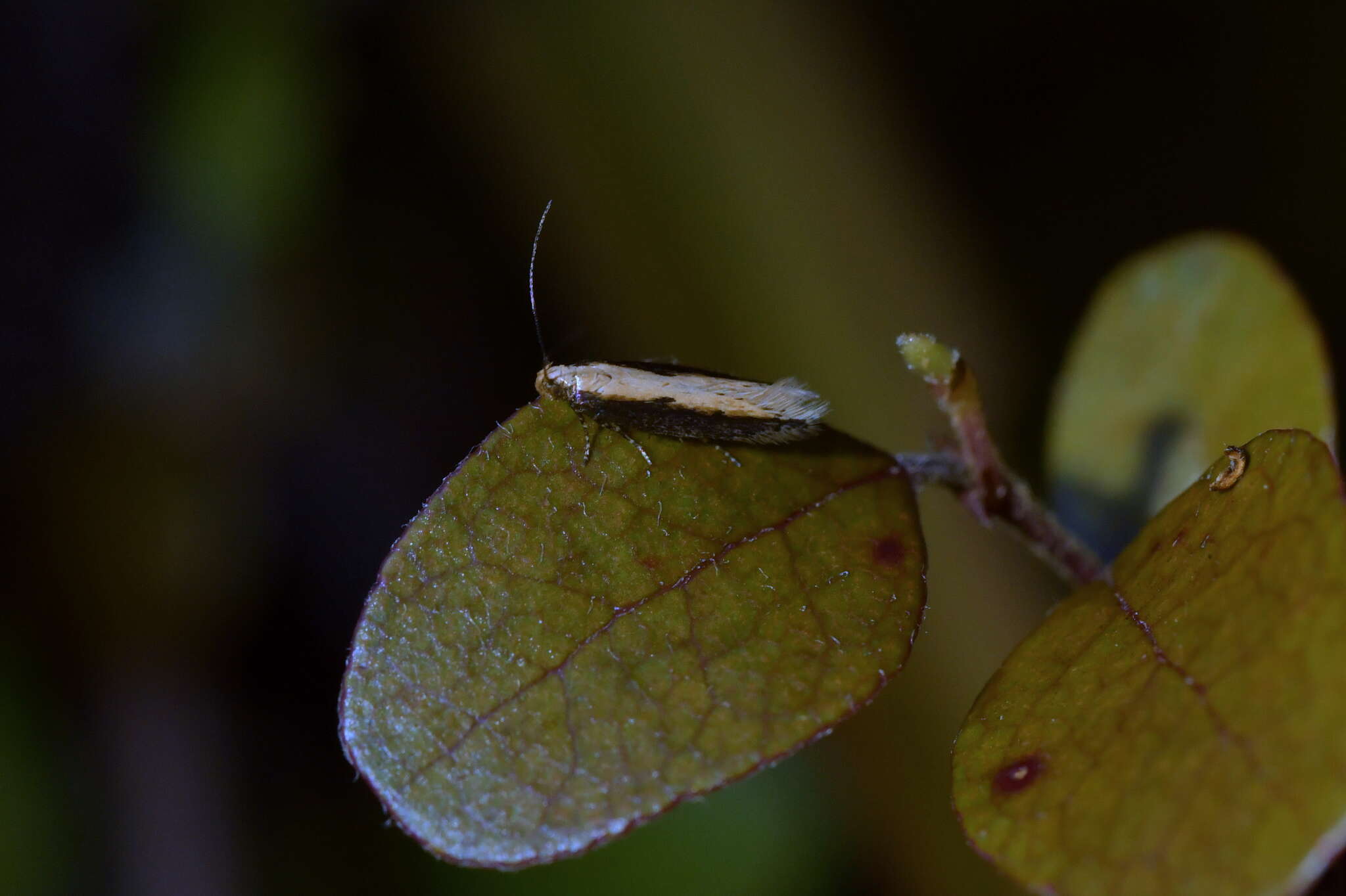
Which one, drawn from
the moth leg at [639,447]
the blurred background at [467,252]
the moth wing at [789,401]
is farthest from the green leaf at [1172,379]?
the blurred background at [467,252]

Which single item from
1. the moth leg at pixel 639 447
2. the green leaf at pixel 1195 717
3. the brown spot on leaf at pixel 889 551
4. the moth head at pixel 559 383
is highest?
the moth head at pixel 559 383

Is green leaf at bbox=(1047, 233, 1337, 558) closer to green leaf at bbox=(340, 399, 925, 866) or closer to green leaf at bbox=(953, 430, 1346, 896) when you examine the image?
green leaf at bbox=(953, 430, 1346, 896)

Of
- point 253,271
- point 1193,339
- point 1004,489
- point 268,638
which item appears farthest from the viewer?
point 253,271

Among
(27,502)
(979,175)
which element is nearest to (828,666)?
(979,175)

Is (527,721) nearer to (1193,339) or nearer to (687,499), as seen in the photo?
(687,499)

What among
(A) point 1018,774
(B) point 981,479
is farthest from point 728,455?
(A) point 1018,774

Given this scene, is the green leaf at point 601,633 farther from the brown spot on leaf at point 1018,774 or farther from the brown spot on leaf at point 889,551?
the brown spot on leaf at point 1018,774

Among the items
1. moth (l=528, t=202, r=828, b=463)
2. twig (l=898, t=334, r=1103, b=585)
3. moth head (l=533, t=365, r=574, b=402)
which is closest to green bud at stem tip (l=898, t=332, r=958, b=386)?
twig (l=898, t=334, r=1103, b=585)
